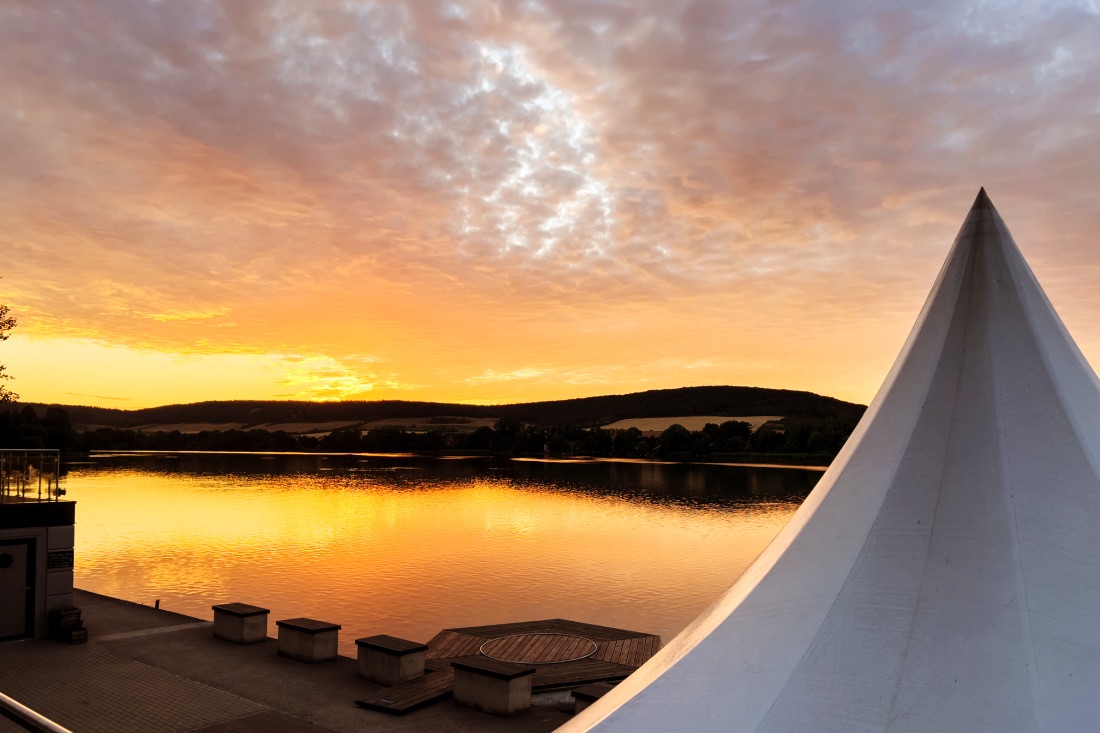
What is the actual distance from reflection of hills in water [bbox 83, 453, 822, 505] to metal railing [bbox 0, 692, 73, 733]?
2269 inches

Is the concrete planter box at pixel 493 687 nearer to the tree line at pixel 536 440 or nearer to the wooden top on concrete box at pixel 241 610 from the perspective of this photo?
the wooden top on concrete box at pixel 241 610

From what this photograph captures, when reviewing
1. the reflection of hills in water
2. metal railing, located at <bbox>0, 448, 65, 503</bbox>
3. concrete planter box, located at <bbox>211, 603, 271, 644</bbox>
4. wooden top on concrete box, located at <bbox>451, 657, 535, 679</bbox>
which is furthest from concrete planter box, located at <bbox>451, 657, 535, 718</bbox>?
the reflection of hills in water

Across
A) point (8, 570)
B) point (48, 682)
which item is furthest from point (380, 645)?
point (8, 570)

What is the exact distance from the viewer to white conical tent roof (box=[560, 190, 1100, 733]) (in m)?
5.05

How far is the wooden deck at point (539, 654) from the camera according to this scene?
12.0 m

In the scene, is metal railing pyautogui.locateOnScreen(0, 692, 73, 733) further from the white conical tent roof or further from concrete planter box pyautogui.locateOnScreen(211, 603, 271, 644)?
concrete planter box pyautogui.locateOnScreen(211, 603, 271, 644)

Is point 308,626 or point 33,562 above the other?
point 33,562

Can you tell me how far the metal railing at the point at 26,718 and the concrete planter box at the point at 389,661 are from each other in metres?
10.3

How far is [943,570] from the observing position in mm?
5492

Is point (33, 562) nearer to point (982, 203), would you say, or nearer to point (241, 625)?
point (241, 625)

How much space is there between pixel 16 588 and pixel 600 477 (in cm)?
7351

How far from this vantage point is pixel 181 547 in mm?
36375

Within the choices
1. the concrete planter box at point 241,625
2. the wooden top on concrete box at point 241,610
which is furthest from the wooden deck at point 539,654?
the wooden top on concrete box at point 241,610

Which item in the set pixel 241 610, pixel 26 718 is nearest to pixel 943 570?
pixel 26 718
